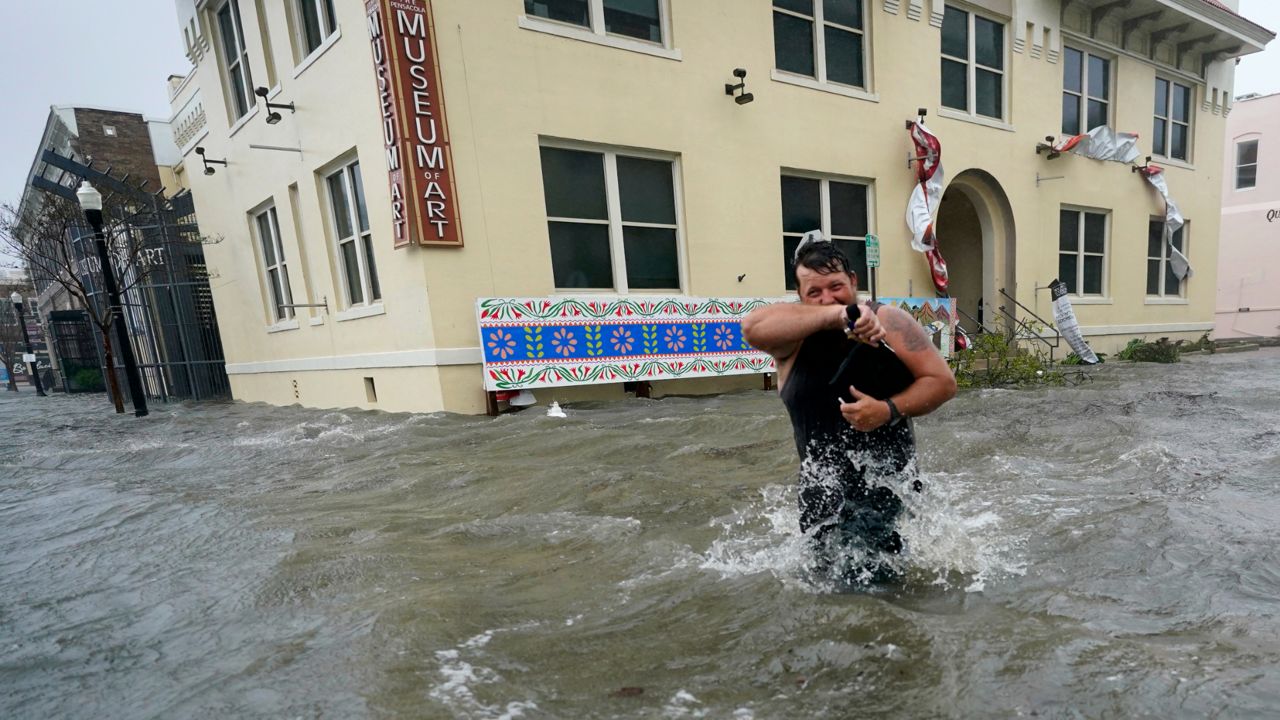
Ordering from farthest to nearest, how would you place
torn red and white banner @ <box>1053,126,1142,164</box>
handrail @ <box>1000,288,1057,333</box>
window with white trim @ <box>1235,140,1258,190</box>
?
window with white trim @ <box>1235,140,1258,190</box> < torn red and white banner @ <box>1053,126,1142,164</box> < handrail @ <box>1000,288,1057,333</box>

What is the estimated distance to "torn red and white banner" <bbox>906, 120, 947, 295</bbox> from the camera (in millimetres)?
10250

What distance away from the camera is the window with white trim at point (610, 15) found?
7623 mm

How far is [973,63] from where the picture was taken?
1141cm

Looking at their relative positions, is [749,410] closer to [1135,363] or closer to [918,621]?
[918,621]

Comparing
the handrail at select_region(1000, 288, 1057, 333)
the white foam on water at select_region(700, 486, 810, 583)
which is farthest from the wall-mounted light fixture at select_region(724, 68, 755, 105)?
the handrail at select_region(1000, 288, 1057, 333)

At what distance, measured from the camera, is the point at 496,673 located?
1.87m

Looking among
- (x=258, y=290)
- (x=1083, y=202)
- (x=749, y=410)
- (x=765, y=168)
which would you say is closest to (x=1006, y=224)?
(x=1083, y=202)

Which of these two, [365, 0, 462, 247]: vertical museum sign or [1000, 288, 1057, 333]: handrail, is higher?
[365, 0, 462, 247]: vertical museum sign

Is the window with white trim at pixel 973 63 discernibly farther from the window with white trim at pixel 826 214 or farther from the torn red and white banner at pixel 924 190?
the window with white trim at pixel 826 214

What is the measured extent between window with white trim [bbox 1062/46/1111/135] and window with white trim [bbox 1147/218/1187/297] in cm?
356

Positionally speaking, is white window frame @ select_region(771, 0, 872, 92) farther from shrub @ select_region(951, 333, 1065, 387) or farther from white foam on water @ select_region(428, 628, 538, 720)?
white foam on water @ select_region(428, 628, 538, 720)

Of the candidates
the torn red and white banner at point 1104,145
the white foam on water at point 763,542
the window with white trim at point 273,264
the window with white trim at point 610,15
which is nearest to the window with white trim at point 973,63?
the torn red and white banner at point 1104,145

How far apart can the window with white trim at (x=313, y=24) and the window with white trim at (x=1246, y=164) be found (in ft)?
98.8

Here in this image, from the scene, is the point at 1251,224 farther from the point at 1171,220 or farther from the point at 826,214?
the point at 826,214
